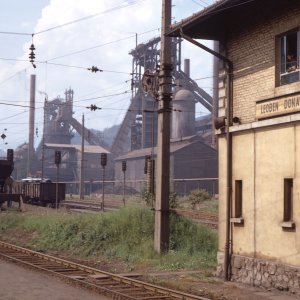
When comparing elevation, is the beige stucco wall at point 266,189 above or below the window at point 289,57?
below

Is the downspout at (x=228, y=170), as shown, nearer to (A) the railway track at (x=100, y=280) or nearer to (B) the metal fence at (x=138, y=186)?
(A) the railway track at (x=100, y=280)

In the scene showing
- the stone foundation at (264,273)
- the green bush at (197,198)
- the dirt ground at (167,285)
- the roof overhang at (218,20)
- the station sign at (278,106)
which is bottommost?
the dirt ground at (167,285)

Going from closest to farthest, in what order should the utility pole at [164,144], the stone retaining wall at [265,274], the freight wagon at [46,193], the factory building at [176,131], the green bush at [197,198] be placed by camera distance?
the stone retaining wall at [265,274] → the utility pole at [164,144] → the green bush at [197,198] → the freight wagon at [46,193] → the factory building at [176,131]

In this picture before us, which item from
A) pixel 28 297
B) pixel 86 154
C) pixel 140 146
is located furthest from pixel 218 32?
pixel 86 154

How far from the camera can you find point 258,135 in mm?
12023

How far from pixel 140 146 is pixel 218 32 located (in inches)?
2851

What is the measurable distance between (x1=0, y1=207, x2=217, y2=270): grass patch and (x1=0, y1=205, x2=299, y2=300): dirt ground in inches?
45.0

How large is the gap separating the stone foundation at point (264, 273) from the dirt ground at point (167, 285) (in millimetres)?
167

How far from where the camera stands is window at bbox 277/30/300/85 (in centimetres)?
1156

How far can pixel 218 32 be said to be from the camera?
13898 millimetres

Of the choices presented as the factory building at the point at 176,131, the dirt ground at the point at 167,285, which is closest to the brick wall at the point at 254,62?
the dirt ground at the point at 167,285

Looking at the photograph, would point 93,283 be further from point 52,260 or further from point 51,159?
point 51,159

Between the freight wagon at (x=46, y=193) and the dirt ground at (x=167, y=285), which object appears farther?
the freight wagon at (x=46, y=193)

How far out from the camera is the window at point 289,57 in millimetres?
11562
